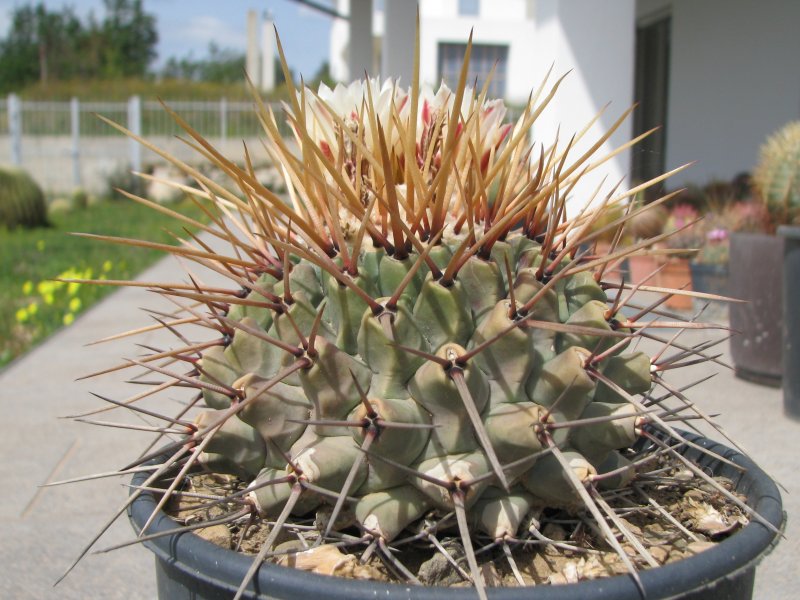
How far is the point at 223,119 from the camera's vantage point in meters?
20.2

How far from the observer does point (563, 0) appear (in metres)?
6.08

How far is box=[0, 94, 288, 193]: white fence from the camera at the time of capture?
19375 millimetres

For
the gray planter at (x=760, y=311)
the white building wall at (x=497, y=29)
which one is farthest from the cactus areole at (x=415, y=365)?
the white building wall at (x=497, y=29)

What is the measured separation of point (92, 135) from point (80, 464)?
19.0 meters

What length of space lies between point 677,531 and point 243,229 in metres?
0.80

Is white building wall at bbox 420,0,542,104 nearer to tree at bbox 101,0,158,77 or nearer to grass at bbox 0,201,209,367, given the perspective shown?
grass at bbox 0,201,209,367

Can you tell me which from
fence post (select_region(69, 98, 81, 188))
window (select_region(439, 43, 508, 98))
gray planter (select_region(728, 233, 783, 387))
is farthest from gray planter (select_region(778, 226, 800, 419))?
fence post (select_region(69, 98, 81, 188))

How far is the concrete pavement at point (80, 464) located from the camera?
2.35 metres

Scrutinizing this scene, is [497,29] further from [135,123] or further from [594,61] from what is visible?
[594,61]

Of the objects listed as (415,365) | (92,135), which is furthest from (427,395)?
(92,135)

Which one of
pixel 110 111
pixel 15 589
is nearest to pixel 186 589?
pixel 15 589

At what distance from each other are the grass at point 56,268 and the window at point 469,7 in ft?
36.8

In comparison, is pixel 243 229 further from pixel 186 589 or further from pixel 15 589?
pixel 15 589

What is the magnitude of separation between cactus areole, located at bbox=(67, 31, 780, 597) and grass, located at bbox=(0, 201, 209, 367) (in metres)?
2.24
